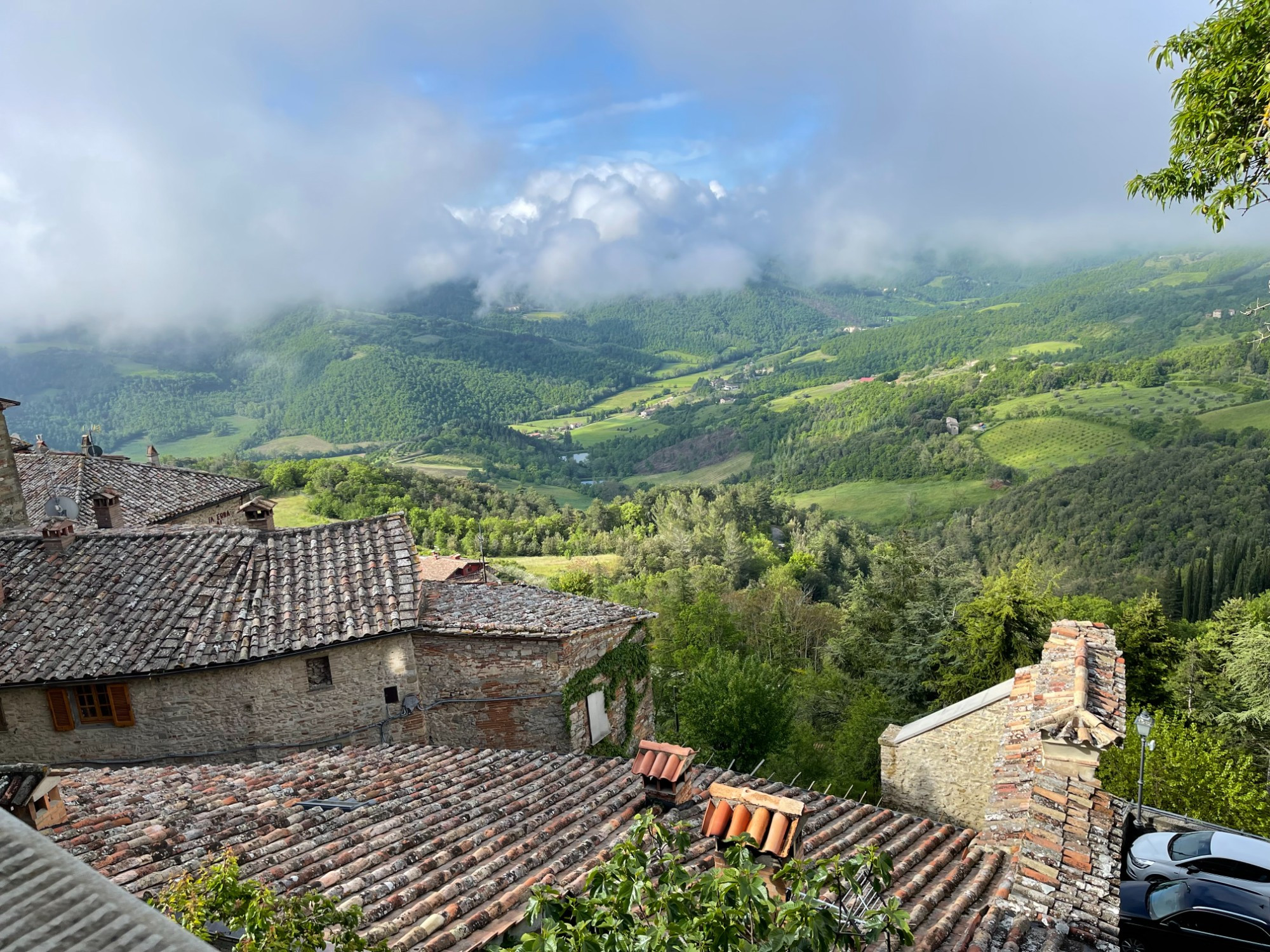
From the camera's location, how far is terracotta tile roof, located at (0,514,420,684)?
485 inches

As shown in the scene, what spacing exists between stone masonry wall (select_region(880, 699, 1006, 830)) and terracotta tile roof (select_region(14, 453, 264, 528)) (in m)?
21.2

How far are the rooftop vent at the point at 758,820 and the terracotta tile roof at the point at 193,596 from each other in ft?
27.5

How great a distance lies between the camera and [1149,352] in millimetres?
180375

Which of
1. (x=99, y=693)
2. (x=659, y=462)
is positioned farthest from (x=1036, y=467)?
(x=99, y=693)

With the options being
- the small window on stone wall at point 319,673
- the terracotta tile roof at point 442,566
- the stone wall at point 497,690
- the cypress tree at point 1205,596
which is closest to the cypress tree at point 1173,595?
the cypress tree at point 1205,596

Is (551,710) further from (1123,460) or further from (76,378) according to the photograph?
(76,378)

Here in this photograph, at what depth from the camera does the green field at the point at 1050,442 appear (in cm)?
Result: 11431

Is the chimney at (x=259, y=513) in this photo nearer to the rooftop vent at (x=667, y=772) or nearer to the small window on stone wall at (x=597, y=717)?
the small window on stone wall at (x=597, y=717)

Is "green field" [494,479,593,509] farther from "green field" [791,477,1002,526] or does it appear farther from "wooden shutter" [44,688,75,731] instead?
"wooden shutter" [44,688,75,731]

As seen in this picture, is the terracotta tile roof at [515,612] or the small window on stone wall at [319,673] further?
the terracotta tile roof at [515,612]

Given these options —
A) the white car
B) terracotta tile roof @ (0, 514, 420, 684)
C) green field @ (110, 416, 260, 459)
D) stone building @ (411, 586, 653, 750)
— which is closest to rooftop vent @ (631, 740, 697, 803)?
stone building @ (411, 586, 653, 750)

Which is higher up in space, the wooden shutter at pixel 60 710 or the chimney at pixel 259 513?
the chimney at pixel 259 513

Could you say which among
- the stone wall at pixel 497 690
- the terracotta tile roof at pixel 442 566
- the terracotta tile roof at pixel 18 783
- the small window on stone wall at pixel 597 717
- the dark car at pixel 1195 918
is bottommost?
the terracotta tile roof at pixel 442 566

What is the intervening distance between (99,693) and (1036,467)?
125202 millimetres
